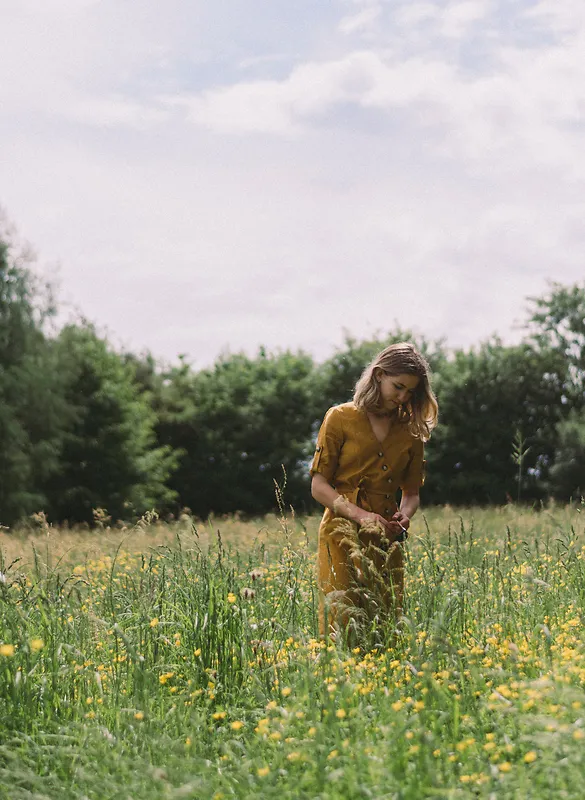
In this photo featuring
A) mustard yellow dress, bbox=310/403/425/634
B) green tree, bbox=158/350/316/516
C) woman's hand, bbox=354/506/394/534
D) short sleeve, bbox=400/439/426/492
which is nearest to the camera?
woman's hand, bbox=354/506/394/534

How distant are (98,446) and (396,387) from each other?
21.3 m

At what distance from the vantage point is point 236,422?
27578mm

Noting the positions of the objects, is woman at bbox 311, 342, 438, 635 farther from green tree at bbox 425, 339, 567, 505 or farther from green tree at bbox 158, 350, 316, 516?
green tree at bbox 158, 350, 316, 516

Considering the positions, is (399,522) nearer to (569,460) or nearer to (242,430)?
(569,460)

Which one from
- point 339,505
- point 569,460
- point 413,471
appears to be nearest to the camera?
point 339,505

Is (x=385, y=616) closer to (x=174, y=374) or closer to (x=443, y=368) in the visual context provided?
(x=443, y=368)

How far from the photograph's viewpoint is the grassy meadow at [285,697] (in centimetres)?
298

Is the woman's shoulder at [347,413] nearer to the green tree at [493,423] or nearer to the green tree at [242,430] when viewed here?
the green tree at [493,423]

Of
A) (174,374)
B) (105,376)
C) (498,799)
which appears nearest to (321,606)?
(498,799)

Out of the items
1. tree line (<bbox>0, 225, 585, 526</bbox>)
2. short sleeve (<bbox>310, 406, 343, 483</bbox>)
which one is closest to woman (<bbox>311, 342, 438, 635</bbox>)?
short sleeve (<bbox>310, 406, 343, 483</bbox>)

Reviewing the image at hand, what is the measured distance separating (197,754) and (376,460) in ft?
6.71

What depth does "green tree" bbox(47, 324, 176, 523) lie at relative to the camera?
24938mm

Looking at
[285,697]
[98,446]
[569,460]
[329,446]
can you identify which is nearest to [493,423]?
[569,460]

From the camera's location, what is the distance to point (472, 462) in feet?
75.8
